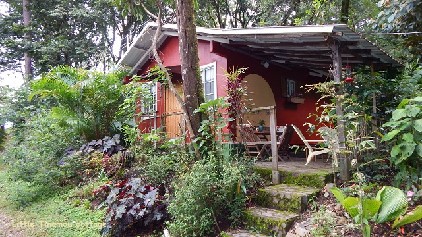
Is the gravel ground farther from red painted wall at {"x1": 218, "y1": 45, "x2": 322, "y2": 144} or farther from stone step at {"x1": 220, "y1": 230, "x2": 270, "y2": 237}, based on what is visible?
red painted wall at {"x1": 218, "y1": 45, "x2": 322, "y2": 144}

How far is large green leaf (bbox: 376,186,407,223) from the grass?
3876 mm

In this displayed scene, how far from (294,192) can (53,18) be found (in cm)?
1733

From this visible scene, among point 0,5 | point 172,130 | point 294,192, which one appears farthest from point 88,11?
point 294,192

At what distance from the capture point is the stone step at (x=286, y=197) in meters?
4.39

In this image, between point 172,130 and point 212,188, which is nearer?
point 212,188

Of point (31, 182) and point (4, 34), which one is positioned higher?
point (4, 34)

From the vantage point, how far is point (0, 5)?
18.7 meters

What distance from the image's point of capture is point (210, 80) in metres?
8.23

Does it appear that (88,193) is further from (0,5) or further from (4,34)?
(0,5)

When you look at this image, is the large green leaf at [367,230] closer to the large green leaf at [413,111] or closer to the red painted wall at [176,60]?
the large green leaf at [413,111]

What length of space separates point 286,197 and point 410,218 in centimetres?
158

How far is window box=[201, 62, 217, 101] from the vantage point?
8.02 meters

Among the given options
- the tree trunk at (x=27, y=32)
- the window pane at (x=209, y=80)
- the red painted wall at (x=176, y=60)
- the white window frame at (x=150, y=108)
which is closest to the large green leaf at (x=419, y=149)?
the red painted wall at (x=176, y=60)

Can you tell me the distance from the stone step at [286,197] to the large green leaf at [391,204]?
1.10m
